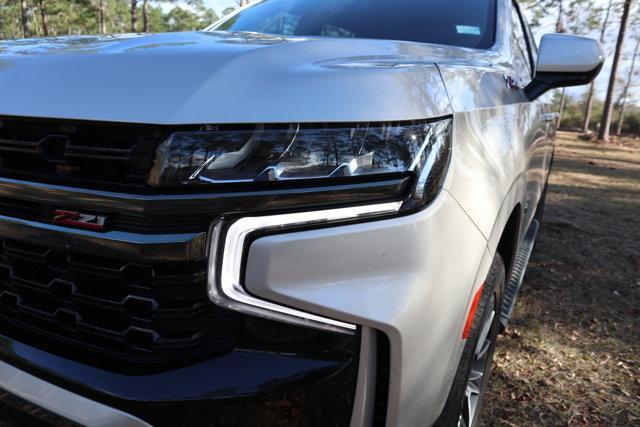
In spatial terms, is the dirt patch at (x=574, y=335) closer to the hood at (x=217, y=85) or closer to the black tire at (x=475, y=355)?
the black tire at (x=475, y=355)

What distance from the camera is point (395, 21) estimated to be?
2.36m

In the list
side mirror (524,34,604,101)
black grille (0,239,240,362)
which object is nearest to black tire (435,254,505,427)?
black grille (0,239,240,362)

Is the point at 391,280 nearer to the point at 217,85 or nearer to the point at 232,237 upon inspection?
the point at 232,237

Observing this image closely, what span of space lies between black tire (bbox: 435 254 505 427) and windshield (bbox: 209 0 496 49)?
1034 mm

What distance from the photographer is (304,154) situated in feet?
3.49

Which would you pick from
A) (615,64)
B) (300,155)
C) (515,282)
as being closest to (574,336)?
(515,282)

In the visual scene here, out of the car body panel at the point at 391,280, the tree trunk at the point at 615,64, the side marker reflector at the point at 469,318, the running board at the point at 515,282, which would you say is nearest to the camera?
the car body panel at the point at 391,280

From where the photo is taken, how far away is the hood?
104cm

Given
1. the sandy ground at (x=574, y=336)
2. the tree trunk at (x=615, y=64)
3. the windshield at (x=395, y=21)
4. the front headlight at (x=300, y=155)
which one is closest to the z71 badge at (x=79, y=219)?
the front headlight at (x=300, y=155)

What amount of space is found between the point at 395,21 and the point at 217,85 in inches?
61.0

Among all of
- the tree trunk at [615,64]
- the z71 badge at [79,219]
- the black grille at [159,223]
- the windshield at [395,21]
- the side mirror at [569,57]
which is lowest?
the tree trunk at [615,64]

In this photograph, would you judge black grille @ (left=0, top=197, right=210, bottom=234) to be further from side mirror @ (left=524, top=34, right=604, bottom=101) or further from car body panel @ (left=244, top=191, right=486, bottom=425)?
side mirror @ (left=524, top=34, right=604, bottom=101)

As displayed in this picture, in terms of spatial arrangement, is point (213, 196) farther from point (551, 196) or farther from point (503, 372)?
point (551, 196)

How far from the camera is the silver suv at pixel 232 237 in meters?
1.02
